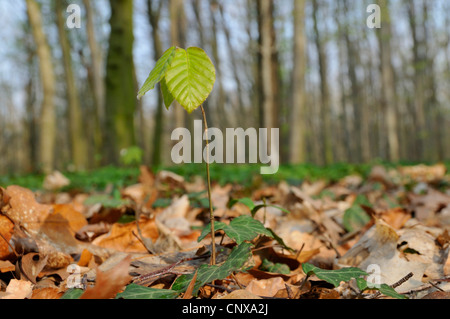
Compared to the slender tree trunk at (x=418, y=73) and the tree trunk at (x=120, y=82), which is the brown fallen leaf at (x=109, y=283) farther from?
the slender tree trunk at (x=418, y=73)

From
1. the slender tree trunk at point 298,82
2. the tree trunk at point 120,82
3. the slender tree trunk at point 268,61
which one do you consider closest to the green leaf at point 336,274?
the slender tree trunk at point 268,61

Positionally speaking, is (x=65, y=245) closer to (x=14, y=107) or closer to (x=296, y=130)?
(x=296, y=130)

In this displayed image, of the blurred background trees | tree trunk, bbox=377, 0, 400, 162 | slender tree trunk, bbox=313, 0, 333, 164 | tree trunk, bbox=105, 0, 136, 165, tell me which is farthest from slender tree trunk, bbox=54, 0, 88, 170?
tree trunk, bbox=377, 0, 400, 162

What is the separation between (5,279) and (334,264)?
1.03 metres

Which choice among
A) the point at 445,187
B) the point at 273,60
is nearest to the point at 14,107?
the point at 273,60

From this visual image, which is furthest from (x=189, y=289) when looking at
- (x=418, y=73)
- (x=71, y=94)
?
(x=418, y=73)

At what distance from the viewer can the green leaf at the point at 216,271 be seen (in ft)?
3.04

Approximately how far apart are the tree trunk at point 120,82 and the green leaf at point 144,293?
23.6ft

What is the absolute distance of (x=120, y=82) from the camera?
777 centimetres

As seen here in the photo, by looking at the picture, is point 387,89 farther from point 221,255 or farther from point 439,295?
point 439,295

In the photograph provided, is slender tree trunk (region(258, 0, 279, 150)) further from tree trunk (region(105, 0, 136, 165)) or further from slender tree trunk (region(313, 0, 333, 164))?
slender tree trunk (region(313, 0, 333, 164))

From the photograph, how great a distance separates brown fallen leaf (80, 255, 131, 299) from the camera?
A: 32.0 inches

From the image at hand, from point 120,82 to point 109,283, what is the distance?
24.3 ft

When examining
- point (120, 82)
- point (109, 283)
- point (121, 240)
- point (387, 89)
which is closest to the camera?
point (109, 283)
